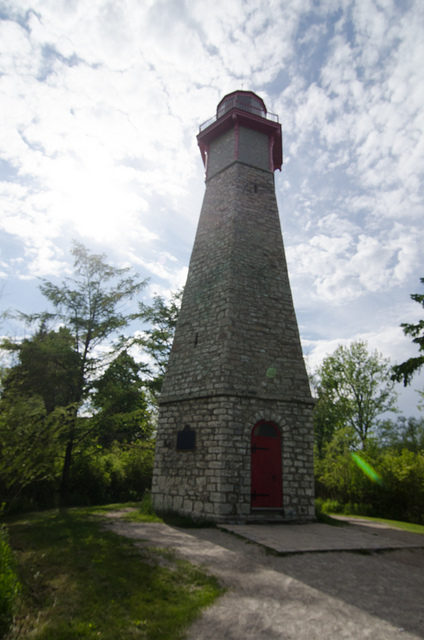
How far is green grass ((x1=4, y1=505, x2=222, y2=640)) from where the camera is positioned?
11.9 feet

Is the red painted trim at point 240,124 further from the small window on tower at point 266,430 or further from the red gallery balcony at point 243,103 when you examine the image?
the small window on tower at point 266,430

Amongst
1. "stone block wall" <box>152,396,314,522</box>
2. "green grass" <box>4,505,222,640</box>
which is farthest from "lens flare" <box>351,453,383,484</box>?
"green grass" <box>4,505,222,640</box>

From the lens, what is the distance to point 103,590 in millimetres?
4500

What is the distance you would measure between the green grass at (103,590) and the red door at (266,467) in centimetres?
426

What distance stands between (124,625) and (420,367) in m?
9.22

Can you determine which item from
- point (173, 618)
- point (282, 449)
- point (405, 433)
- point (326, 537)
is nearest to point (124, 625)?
point (173, 618)

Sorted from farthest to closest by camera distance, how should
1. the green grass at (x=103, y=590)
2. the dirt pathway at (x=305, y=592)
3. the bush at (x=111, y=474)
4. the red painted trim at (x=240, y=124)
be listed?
1. the red painted trim at (x=240, y=124)
2. the bush at (x=111, y=474)
3. the dirt pathway at (x=305, y=592)
4. the green grass at (x=103, y=590)

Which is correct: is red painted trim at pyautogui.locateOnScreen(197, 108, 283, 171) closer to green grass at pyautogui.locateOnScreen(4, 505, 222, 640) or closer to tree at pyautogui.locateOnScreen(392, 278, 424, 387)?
tree at pyautogui.locateOnScreen(392, 278, 424, 387)

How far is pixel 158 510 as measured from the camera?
1068 centimetres

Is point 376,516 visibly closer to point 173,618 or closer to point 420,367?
point 420,367

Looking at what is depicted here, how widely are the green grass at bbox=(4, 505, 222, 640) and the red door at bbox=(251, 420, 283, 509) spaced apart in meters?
4.26

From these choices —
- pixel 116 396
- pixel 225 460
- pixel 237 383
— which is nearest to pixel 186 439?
pixel 225 460

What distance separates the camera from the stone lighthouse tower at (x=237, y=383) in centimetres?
983

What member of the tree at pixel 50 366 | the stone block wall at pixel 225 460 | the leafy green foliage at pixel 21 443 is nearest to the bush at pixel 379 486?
the stone block wall at pixel 225 460
